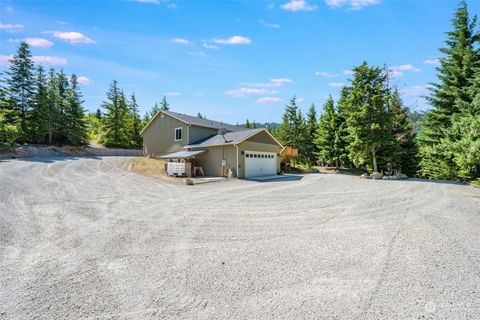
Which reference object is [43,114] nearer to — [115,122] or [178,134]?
[115,122]

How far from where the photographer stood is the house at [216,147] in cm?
1794

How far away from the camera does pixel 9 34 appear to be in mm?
11680

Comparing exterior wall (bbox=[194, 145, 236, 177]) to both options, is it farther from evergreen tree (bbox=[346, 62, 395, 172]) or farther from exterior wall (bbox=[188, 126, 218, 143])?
evergreen tree (bbox=[346, 62, 395, 172])

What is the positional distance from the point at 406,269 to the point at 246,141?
1482 centimetres

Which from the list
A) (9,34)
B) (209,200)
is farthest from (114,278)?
(9,34)

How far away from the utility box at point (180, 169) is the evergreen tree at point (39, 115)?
66.0ft

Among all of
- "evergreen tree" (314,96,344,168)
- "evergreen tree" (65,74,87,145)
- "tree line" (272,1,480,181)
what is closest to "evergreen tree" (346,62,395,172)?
"tree line" (272,1,480,181)

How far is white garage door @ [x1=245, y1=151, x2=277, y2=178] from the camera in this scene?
60.6ft

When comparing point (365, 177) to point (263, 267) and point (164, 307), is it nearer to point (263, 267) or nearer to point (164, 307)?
point (263, 267)

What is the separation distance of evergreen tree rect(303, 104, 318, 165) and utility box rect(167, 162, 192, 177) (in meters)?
18.4

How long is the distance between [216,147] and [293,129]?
50.8ft

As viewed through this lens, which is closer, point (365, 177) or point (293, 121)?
point (365, 177)

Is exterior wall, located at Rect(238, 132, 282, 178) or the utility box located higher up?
exterior wall, located at Rect(238, 132, 282, 178)

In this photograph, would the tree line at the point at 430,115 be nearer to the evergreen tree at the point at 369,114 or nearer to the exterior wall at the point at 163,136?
the evergreen tree at the point at 369,114
